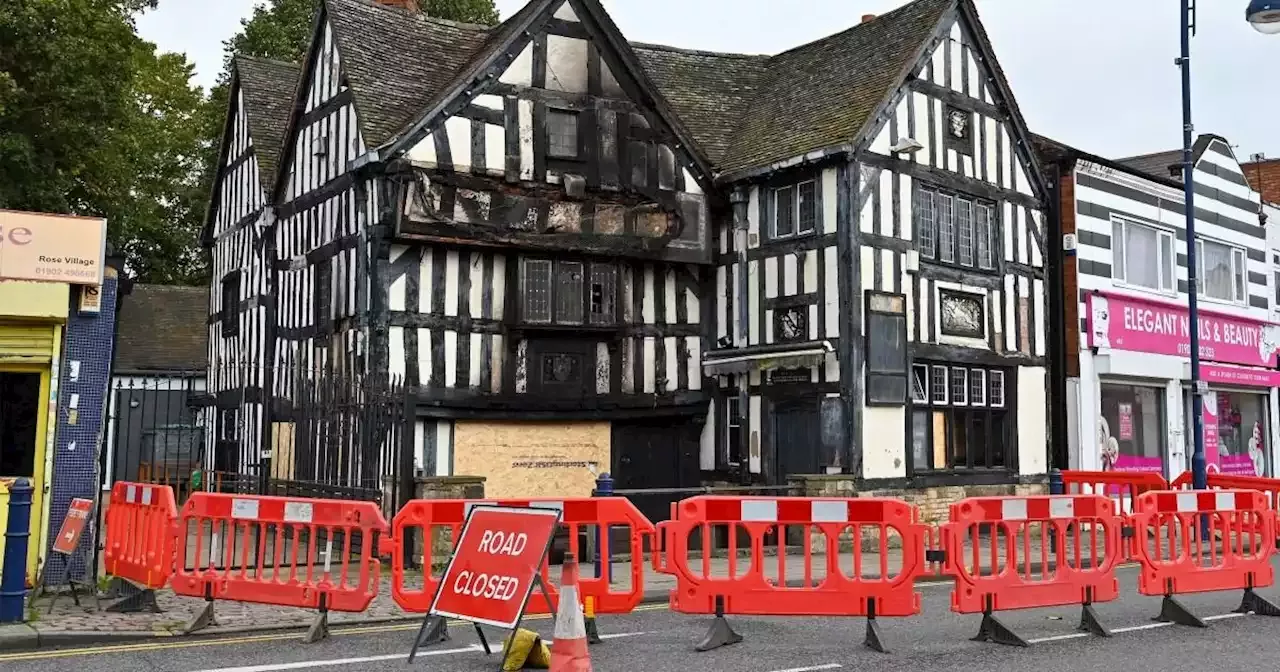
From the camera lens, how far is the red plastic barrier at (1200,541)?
970cm

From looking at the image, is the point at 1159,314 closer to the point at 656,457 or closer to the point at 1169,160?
the point at 1169,160

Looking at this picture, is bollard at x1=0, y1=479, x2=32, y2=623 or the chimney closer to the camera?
bollard at x1=0, y1=479, x2=32, y2=623

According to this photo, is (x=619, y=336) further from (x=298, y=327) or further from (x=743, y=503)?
(x=743, y=503)

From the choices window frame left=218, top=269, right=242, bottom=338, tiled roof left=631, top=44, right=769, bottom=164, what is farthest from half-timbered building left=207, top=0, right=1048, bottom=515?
window frame left=218, top=269, right=242, bottom=338

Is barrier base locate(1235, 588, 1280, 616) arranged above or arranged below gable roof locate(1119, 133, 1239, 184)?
below

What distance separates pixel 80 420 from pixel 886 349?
11540mm

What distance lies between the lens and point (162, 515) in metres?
9.70

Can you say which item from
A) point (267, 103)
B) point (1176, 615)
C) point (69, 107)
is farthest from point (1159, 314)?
point (69, 107)

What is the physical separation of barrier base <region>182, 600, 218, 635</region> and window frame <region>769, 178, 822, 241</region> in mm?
11413

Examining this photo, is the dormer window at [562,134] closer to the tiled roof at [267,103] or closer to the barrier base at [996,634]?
the tiled roof at [267,103]

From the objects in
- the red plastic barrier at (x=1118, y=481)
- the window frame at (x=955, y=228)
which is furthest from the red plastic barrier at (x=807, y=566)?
the window frame at (x=955, y=228)

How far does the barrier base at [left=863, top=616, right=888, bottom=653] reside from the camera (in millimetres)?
8297

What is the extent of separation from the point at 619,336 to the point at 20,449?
9510 mm

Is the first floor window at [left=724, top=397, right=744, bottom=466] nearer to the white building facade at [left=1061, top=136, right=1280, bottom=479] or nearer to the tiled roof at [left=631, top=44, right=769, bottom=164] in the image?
the tiled roof at [left=631, top=44, right=769, bottom=164]
